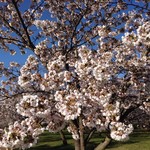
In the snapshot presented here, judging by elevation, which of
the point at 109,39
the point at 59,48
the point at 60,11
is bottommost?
the point at 109,39

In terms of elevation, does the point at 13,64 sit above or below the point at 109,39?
above

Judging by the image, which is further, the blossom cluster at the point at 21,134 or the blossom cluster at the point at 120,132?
the blossom cluster at the point at 120,132

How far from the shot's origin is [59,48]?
16.3 m

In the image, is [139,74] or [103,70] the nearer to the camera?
[103,70]

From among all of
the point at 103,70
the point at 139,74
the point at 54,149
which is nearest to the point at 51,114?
the point at 103,70

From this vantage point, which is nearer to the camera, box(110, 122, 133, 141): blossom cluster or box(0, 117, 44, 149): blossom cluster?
box(0, 117, 44, 149): blossom cluster

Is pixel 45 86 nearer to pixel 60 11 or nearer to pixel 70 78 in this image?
pixel 70 78

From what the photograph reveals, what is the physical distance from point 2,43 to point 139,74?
8657mm

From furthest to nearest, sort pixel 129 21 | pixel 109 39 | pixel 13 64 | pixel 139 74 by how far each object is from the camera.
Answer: pixel 13 64 → pixel 129 21 → pixel 109 39 → pixel 139 74

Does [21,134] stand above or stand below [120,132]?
above

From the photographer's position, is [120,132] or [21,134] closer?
[21,134]

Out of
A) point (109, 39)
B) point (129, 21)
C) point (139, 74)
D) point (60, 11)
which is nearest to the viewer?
point (139, 74)

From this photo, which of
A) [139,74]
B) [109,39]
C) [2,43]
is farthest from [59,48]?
[139,74]

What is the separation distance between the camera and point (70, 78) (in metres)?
8.84
